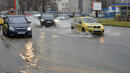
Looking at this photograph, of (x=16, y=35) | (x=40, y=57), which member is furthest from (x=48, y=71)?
(x=16, y=35)

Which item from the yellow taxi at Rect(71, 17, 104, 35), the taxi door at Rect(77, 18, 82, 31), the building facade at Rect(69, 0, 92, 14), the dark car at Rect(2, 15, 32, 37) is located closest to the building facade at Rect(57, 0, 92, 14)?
the building facade at Rect(69, 0, 92, 14)

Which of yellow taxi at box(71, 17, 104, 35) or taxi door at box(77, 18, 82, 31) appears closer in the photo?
yellow taxi at box(71, 17, 104, 35)

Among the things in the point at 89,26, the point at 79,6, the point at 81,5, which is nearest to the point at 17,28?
the point at 89,26

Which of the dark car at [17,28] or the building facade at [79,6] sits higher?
the building facade at [79,6]

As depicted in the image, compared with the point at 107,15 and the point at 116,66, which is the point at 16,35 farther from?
the point at 107,15

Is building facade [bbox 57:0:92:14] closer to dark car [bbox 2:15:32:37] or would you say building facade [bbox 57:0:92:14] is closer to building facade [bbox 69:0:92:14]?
building facade [bbox 69:0:92:14]

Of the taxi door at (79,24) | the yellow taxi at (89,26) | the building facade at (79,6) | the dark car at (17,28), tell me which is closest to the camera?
the dark car at (17,28)

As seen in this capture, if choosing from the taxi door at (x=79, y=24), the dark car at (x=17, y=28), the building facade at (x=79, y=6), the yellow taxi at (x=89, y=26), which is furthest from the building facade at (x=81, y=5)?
the dark car at (x=17, y=28)

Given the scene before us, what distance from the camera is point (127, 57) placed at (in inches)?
390

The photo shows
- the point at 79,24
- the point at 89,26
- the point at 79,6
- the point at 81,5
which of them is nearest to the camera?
the point at 89,26

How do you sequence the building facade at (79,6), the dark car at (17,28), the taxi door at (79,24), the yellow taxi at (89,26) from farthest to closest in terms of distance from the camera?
the building facade at (79,6) → the taxi door at (79,24) → the yellow taxi at (89,26) → the dark car at (17,28)

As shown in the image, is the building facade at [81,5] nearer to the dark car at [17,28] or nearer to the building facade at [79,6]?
the building facade at [79,6]

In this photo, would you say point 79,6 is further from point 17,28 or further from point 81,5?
point 17,28

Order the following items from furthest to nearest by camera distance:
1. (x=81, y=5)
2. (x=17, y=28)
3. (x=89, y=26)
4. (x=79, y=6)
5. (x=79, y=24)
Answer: (x=79, y=6)
(x=81, y=5)
(x=79, y=24)
(x=89, y=26)
(x=17, y=28)
